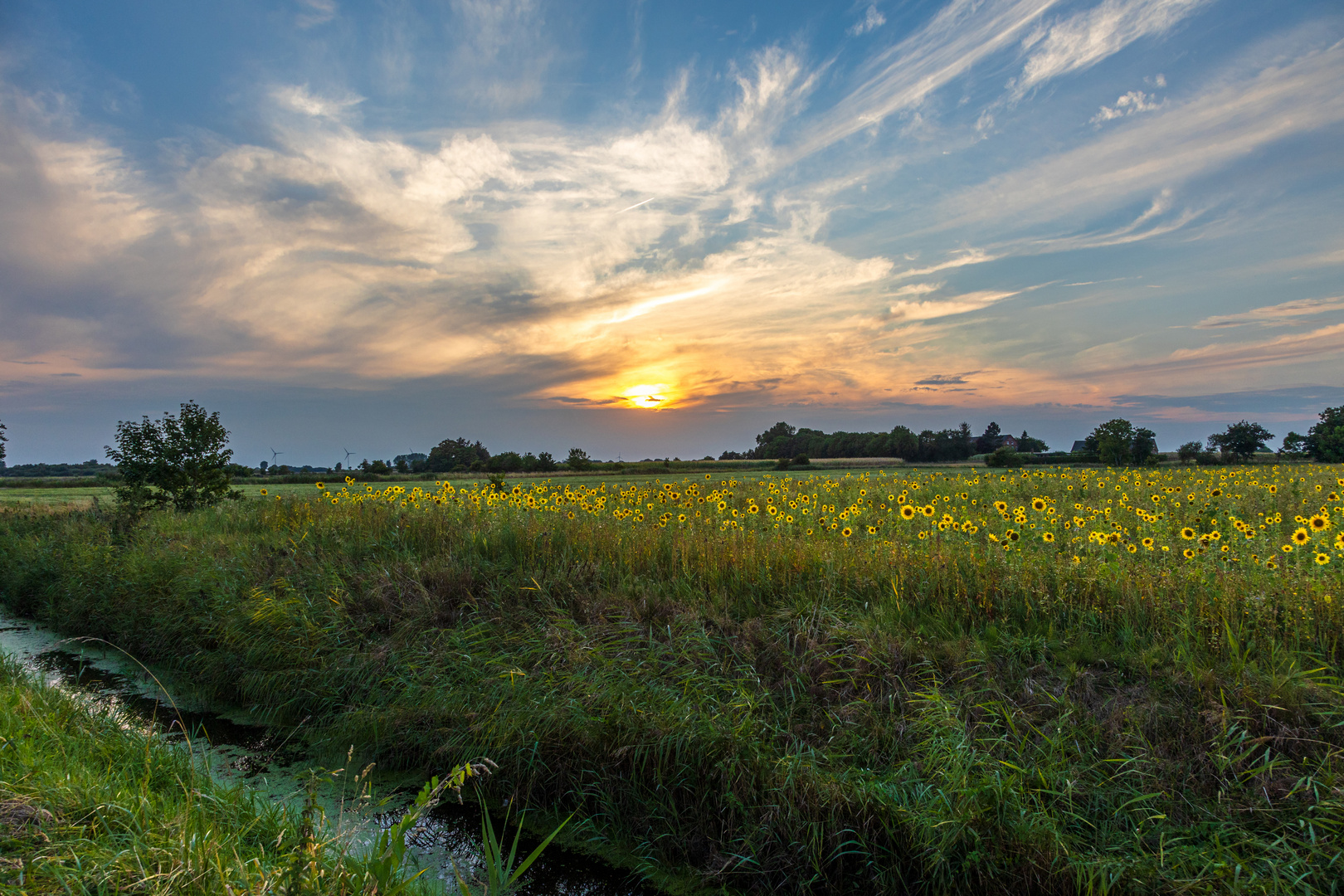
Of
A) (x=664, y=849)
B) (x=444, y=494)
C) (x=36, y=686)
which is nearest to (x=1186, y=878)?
(x=664, y=849)

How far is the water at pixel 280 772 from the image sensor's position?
3.70 meters

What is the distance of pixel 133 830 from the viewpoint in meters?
2.81

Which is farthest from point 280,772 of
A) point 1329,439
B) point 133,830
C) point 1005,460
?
point 1329,439

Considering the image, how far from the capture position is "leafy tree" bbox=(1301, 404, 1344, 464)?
31.8m

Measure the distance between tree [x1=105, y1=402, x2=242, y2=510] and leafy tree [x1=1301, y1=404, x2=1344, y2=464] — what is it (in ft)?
153

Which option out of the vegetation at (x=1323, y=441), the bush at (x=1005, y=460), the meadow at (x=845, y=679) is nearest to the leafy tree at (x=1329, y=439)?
the vegetation at (x=1323, y=441)

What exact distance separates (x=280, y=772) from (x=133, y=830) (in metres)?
2.35

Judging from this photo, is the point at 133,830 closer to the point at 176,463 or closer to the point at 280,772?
the point at 280,772

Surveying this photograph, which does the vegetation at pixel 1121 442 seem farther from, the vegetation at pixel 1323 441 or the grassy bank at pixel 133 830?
the grassy bank at pixel 133 830

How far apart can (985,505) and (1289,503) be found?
4445 mm

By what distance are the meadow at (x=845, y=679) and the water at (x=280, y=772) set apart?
0.23 metres

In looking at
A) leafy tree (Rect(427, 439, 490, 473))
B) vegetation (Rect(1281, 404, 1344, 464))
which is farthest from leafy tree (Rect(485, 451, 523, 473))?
vegetation (Rect(1281, 404, 1344, 464))

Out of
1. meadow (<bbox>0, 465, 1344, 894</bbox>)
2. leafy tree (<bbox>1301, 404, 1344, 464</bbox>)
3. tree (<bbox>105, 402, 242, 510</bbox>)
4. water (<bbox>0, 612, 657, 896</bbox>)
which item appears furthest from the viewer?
leafy tree (<bbox>1301, 404, 1344, 464</bbox>)

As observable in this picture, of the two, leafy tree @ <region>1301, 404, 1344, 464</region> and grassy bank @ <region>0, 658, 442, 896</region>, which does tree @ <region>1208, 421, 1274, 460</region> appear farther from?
grassy bank @ <region>0, 658, 442, 896</region>
